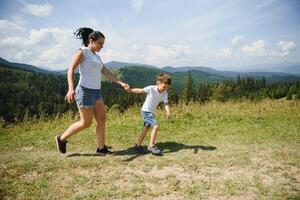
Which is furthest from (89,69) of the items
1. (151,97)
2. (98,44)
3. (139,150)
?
(139,150)

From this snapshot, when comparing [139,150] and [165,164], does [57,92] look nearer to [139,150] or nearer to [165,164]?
[139,150]

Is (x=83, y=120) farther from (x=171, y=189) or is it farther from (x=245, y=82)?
(x=245, y=82)

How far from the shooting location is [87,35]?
6160 millimetres

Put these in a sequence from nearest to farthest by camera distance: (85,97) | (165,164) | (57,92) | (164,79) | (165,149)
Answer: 1. (165,164)
2. (85,97)
3. (164,79)
4. (165,149)
5. (57,92)

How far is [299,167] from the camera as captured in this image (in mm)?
5570

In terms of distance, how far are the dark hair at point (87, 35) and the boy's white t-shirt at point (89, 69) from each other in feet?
0.88

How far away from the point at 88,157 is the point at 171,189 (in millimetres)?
2472

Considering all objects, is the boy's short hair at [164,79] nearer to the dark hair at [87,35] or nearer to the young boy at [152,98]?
the young boy at [152,98]

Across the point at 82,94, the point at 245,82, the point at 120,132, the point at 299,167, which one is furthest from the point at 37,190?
the point at 245,82

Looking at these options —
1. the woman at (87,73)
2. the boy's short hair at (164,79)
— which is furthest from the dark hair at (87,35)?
the boy's short hair at (164,79)

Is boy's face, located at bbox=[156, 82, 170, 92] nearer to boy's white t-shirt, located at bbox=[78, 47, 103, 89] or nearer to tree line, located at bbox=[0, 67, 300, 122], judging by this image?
boy's white t-shirt, located at bbox=[78, 47, 103, 89]

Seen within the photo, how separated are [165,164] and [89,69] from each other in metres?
2.63

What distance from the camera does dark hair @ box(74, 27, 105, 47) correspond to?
19.8 ft

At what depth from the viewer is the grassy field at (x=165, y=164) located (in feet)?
14.8
